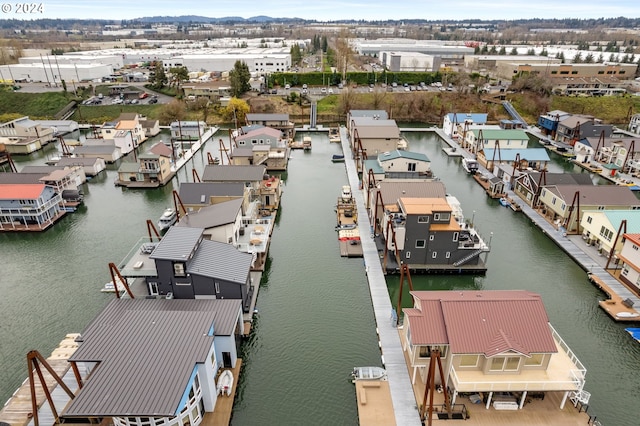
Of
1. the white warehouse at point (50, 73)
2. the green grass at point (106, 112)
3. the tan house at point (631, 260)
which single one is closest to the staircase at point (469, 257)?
the tan house at point (631, 260)

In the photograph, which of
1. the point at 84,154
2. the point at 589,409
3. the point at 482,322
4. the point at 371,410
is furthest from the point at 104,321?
the point at 84,154

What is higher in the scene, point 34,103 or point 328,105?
point 34,103

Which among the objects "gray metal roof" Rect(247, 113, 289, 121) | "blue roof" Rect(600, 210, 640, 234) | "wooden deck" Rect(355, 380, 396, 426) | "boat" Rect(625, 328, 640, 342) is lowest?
"boat" Rect(625, 328, 640, 342)

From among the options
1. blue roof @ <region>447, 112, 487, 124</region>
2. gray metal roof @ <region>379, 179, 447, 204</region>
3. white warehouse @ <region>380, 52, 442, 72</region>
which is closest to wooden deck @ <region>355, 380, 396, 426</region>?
gray metal roof @ <region>379, 179, 447, 204</region>

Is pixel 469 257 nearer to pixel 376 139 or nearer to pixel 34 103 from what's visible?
pixel 376 139

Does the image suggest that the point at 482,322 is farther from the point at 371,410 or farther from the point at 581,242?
the point at 581,242

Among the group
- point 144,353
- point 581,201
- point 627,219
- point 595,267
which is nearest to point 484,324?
point 144,353

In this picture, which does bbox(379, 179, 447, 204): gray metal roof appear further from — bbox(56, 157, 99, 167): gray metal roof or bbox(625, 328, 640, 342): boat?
bbox(56, 157, 99, 167): gray metal roof
